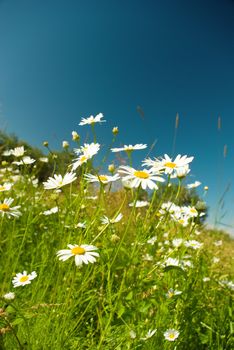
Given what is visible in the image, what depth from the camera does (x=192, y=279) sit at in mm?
1941

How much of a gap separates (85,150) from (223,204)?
55.9 inches

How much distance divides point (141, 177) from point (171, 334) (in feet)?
2.07

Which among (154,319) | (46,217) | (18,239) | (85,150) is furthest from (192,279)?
(46,217)

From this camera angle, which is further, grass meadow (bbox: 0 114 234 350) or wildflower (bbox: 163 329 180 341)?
wildflower (bbox: 163 329 180 341)

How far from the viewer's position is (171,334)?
4.87 ft

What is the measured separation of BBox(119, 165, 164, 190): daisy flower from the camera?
125 cm

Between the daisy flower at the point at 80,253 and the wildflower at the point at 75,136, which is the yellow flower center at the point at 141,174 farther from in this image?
the wildflower at the point at 75,136

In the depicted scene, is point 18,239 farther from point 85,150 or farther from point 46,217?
point 85,150

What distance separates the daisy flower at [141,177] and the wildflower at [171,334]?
607 mm

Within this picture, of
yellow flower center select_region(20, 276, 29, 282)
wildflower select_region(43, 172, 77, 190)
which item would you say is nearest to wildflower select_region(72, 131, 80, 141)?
wildflower select_region(43, 172, 77, 190)

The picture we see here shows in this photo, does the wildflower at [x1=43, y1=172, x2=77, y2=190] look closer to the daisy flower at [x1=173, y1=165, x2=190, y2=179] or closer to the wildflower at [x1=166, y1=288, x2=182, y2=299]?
the daisy flower at [x1=173, y1=165, x2=190, y2=179]

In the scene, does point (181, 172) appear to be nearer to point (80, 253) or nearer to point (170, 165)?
point (170, 165)

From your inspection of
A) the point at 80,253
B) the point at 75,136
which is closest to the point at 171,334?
the point at 80,253

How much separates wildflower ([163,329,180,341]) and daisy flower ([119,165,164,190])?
A: 23.9 inches
